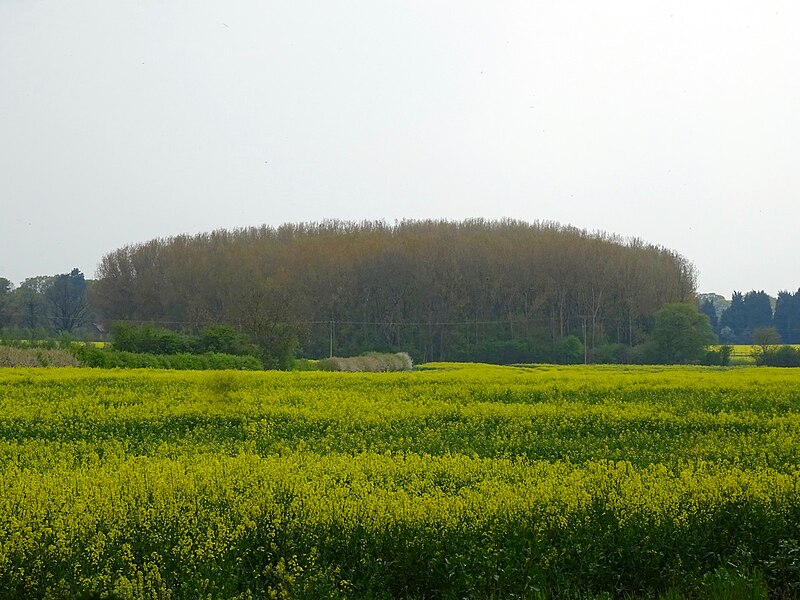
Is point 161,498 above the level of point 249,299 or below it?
below

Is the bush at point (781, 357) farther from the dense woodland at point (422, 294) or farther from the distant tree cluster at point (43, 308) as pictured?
the distant tree cluster at point (43, 308)

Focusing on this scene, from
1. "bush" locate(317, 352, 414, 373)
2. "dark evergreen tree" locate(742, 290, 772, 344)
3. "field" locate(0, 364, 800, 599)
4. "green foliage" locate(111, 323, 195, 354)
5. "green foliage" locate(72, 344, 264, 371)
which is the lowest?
"field" locate(0, 364, 800, 599)

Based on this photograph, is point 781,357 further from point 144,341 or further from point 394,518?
point 394,518

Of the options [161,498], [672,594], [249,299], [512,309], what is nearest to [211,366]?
[249,299]

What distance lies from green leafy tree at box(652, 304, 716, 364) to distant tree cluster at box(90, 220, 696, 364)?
8213mm

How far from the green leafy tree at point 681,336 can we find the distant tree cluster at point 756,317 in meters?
41.6

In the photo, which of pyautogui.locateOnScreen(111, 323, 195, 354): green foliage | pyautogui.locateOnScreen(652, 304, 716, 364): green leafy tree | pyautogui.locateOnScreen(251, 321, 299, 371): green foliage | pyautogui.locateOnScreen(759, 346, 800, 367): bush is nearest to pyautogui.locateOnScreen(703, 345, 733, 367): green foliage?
pyautogui.locateOnScreen(652, 304, 716, 364): green leafy tree

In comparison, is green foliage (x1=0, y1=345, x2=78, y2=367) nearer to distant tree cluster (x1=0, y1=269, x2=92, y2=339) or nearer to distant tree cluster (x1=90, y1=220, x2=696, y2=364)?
distant tree cluster (x1=0, y1=269, x2=92, y2=339)

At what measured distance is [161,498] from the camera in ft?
26.9

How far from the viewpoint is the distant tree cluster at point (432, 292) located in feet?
260

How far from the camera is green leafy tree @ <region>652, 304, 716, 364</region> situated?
6475cm

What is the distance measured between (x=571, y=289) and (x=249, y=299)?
147ft

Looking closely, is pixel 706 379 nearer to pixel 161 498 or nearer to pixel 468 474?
pixel 468 474

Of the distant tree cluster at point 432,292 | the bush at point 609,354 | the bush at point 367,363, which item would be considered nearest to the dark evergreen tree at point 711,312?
the distant tree cluster at point 432,292
